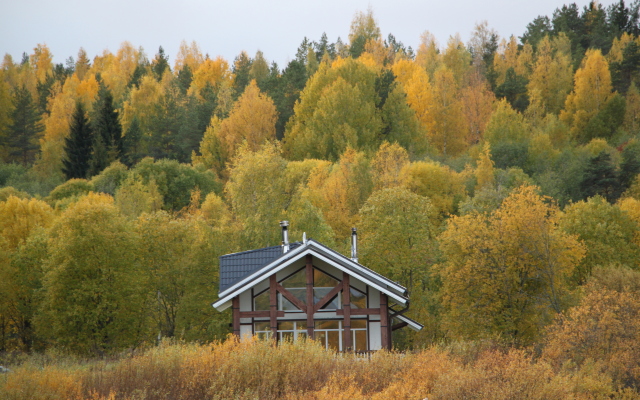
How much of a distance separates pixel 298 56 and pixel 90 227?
71.7 meters

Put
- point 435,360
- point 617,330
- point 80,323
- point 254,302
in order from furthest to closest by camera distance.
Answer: point 80,323
point 254,302
point 617,330
point 435,360

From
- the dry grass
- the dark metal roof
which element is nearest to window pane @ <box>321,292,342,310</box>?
the dark metal roof

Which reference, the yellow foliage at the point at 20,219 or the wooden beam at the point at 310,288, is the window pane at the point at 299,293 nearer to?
the wooden beam at the point at 310,288

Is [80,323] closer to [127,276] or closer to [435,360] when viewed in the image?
[127,276]

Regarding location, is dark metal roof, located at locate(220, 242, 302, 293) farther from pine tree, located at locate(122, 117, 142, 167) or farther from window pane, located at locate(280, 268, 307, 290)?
pine tree, located at locate(122, 117, 142, 167)

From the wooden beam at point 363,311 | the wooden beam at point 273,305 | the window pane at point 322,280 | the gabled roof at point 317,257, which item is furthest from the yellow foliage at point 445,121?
the wooden beam at point 273,305

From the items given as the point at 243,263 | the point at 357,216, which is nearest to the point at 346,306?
the point at 243,263

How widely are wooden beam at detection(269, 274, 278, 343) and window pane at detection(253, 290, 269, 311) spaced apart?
0.35 metres

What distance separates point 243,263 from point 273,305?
261 cm

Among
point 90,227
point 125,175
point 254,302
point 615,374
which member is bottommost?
point 615,374

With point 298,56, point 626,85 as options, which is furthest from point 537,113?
point 298,56

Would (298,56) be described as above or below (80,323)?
above

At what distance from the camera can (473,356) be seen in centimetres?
2081

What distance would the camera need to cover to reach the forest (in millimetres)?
17969
